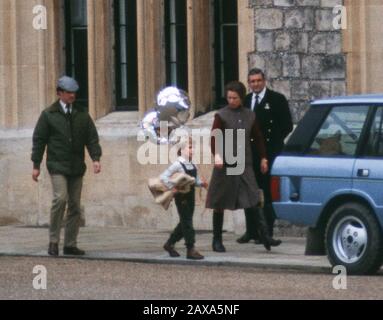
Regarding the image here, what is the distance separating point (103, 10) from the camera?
957 inches

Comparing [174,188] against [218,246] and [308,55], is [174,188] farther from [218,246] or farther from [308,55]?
[308,55]

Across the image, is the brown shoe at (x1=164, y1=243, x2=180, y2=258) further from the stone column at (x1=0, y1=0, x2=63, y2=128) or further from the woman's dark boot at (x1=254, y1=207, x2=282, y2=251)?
the stone column at (x1=0, y1=0, x2=63, y2=128)

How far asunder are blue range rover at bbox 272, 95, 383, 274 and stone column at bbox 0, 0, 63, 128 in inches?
291

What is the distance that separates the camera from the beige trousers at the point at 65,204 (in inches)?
769

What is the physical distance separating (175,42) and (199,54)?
604mm

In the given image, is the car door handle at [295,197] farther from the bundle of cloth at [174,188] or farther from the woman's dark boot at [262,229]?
the woman's dark boot at [262,229]

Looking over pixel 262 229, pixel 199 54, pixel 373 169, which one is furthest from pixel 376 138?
pixel 199 54

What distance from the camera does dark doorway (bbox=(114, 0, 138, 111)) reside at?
24362 millimetres

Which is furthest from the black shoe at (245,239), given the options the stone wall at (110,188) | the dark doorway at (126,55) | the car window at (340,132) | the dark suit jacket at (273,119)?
the dark doorway at (126,55)

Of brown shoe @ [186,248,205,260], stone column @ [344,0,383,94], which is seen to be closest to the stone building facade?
stone column @ [344,0,383,94]

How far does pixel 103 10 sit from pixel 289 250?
5583 millimetres

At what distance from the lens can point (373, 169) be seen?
1684cm

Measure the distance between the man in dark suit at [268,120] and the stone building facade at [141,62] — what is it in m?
1.56
